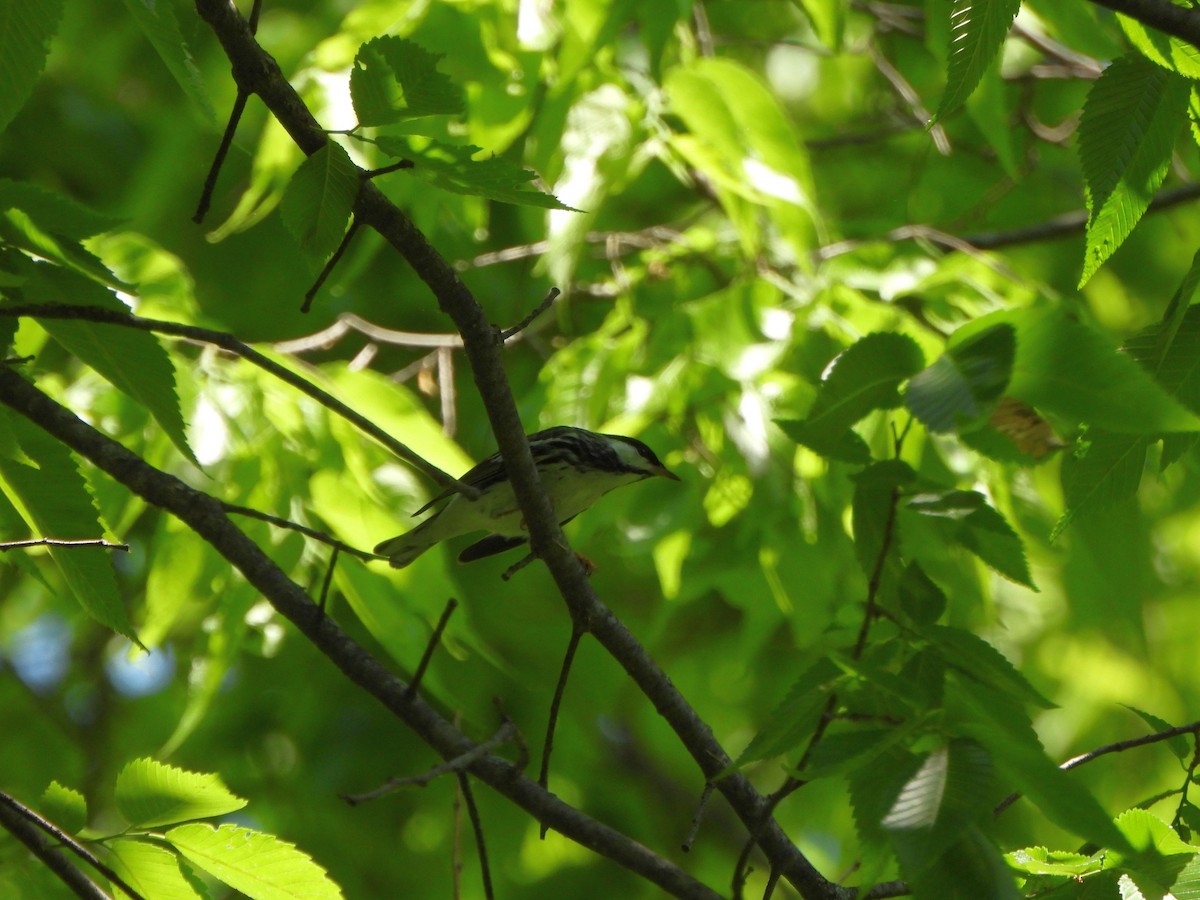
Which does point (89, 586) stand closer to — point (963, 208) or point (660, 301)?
point (660, 301)

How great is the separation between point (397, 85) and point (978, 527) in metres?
1.09

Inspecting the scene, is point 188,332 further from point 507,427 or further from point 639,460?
point 639,460

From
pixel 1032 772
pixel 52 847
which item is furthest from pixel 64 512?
pixel 1032 772

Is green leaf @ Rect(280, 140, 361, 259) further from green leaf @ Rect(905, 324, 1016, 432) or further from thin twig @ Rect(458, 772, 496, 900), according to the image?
thin twig @ Rect(458, 772, 496, 900)

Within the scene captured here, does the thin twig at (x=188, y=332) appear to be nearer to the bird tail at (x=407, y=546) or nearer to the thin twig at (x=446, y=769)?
the thin twig at (x=446, y=769)

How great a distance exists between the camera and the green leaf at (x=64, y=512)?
2090mm

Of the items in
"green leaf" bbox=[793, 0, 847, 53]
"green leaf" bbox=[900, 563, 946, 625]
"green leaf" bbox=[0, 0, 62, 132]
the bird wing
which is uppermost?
"green leaf" bbox=[0, 0, 62, 132]

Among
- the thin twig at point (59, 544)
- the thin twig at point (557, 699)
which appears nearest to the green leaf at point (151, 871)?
the thin twig at point (59, 544)

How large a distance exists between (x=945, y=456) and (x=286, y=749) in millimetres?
3866

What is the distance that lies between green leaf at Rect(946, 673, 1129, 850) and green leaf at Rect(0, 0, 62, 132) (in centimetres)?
154

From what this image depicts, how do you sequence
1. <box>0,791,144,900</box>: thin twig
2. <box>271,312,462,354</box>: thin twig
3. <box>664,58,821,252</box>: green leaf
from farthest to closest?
<box>271,312,462,354</box>: thin twig < <box>664,58,821,252</box>: green leaf < <box>0,791,144,900</box>: thin twig

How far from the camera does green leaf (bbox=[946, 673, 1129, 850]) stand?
4.43 feet

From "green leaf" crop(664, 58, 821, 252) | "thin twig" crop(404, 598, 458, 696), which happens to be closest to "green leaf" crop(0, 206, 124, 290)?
"thin twig" crop(404, 598, 458, 696)

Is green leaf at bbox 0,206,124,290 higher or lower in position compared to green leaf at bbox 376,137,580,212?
higher
